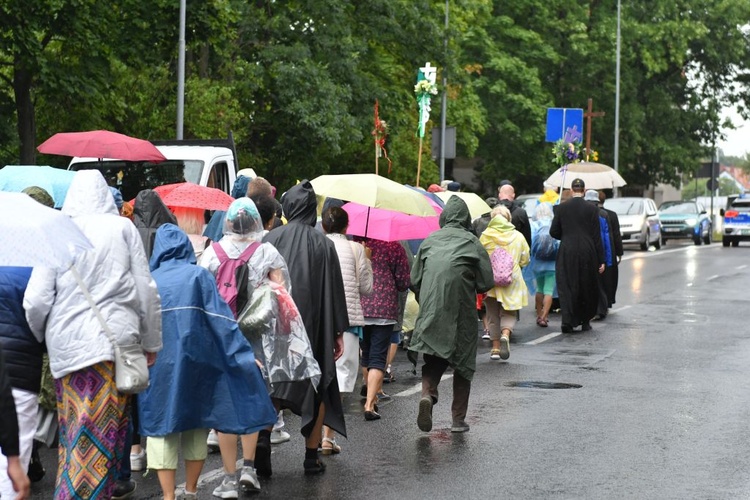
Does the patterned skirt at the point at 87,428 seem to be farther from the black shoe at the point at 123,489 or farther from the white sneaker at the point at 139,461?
the white sneaker at the point at 139,461

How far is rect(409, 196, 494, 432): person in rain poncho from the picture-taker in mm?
10102

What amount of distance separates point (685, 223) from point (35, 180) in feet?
136

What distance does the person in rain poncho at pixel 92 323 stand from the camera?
6352 mm

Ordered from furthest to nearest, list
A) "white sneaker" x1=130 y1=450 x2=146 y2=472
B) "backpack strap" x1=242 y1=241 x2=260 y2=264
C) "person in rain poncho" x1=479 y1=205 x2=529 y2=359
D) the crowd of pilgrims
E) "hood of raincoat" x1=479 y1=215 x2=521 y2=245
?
"hood of raincoat" x1=479 y1=215 x2=521 y2=245 → "person in rain poncho" x1=479 y1=205 x2=529 y2=359 → "white sneaker" x1=130 y1=450 x2=146 y2=472 → "backpack strap" x1=242 y1=241 x2=260 y2=264 → the crowd of pilgrims

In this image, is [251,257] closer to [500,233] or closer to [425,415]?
[425,415]

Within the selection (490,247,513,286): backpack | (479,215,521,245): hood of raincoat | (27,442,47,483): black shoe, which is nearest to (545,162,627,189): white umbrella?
(479,215,521,245): hood of raincoat

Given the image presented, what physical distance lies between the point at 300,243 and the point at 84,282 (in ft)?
8.59

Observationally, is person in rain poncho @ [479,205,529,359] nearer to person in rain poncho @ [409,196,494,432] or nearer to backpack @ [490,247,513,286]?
backpack @ [490,247,513,286]

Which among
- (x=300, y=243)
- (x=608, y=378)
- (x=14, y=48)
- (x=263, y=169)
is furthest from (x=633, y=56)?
(x=300, y=243)

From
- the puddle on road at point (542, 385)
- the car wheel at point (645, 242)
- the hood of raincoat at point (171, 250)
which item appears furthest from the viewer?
the car wheel at point (645, 242)

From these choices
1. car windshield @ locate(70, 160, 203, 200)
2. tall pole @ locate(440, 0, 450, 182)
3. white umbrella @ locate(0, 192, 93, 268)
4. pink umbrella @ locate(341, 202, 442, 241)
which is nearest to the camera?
white umbrella @ locate(0, 192, 93, 268)

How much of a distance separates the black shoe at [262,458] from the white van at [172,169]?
24.8 ft

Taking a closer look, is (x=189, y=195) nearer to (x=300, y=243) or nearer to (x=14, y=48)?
(x=300, y=243)

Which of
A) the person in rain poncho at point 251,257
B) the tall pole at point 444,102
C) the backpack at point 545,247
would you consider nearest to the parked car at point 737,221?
the tall pole at point 444,102
